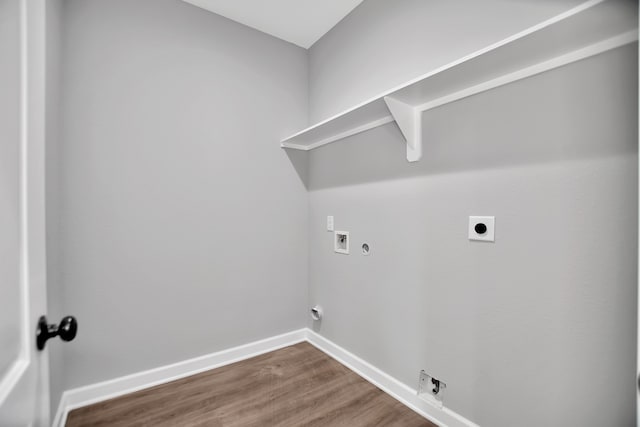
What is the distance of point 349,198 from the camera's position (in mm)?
2051

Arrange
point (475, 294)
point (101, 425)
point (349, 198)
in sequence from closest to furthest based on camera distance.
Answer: point (475, 294), point (101, 425), point (349, 198)

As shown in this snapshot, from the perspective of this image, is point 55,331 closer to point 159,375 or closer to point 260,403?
point 260,403

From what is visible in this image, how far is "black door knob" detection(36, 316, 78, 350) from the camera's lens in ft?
2.16

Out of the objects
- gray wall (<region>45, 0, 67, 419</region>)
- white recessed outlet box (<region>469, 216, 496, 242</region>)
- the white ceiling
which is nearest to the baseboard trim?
gray wall (<region>45, 0, 67, 419</region>)

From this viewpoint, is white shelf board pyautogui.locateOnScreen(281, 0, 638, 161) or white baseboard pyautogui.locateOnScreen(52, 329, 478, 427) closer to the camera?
white shelf board pyautogui.locateOnScreen(281, 0, 638, 161)

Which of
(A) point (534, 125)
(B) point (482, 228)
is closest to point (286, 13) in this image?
(A) point (534, 125)

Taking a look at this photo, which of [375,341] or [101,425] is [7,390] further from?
[375,341]

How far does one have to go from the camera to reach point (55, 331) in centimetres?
69

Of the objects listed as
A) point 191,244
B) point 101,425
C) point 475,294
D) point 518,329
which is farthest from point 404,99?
point 101,425

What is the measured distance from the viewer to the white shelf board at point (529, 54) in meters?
0.87

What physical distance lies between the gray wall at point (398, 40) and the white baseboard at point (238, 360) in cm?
180

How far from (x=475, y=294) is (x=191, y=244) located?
1.74 meters

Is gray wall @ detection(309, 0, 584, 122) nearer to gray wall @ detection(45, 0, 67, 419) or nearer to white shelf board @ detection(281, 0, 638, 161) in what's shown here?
white shelf board @ detection(281, 0, 638, 161)

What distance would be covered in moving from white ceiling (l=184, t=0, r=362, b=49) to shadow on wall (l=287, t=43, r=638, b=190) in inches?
39.7
